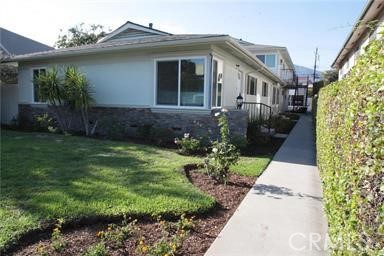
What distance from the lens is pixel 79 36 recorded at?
103 ft

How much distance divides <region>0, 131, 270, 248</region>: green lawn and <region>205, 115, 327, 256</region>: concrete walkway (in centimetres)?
61

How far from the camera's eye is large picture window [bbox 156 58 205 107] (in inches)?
374

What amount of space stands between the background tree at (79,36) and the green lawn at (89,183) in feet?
84.9

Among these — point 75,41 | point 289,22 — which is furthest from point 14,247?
point 75,41

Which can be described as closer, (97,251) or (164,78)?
(97,251)

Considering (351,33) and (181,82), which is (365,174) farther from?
(351,33)

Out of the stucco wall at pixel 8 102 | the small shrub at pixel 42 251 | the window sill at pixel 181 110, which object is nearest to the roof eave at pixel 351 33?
the small shrub at pixel 42 251

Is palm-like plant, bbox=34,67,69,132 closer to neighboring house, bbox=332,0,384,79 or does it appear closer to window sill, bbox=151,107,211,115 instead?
window sill, bbox=151,107,211,115

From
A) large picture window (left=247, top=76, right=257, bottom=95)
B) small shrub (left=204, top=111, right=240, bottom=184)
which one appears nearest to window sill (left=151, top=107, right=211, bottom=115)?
small shrub (left=204, top=111, right=240, bottom=184)

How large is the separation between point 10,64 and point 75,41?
57.0 feet

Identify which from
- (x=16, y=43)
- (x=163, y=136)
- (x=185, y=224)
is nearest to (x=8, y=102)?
(x=163, y=136)

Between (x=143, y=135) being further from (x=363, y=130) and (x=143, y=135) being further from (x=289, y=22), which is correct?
(x=363, y=130)

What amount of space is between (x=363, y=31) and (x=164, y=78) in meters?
6.82

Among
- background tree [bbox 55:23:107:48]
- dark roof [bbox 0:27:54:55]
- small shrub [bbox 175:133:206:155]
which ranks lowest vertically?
small shrub [bbox 175:133:206:155]
